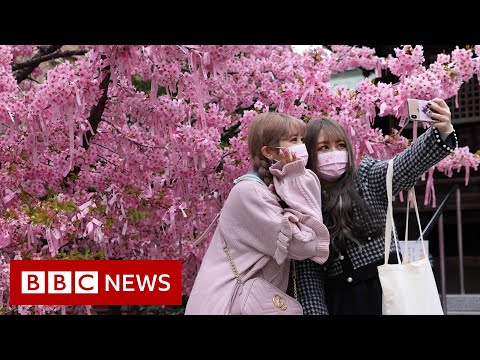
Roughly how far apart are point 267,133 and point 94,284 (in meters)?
1.34

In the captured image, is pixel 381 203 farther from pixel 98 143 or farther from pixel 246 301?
pixel 98 143

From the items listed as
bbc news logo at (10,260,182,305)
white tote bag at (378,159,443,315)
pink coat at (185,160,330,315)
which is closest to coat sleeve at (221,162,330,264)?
pink coat at (185,160,330,315)

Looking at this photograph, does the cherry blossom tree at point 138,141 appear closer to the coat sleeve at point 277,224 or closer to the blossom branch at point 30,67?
the blossom branch at point 30,67

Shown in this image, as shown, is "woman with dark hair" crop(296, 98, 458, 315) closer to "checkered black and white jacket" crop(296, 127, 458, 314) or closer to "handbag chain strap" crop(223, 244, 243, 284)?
"checkered black and white jacket" crop(296, 127, 458, 314)

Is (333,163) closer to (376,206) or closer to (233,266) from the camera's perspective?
(376,206)

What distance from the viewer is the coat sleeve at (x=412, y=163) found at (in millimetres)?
2037

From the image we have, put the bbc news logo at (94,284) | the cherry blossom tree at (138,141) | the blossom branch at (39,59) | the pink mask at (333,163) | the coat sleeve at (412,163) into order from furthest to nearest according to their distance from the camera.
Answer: the blossom branch at (39,59) < the cherry blossom tree at (138,141) < the bbc news logo at (94,284) < the pink mask at (333,163) < the coat sleeve at (412,163)

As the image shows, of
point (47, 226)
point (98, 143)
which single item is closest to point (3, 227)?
point (47, 226)

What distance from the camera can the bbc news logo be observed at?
9.34 feet

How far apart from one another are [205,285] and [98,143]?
2.05 metres

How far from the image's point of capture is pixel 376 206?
2162mm

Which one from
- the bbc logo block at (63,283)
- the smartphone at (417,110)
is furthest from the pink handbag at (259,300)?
the bbc logo block at (63,283)

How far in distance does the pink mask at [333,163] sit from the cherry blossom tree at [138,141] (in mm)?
1039

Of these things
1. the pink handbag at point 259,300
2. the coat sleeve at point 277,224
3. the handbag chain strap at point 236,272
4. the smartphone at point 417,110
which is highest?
the smartphone at point 417,110
